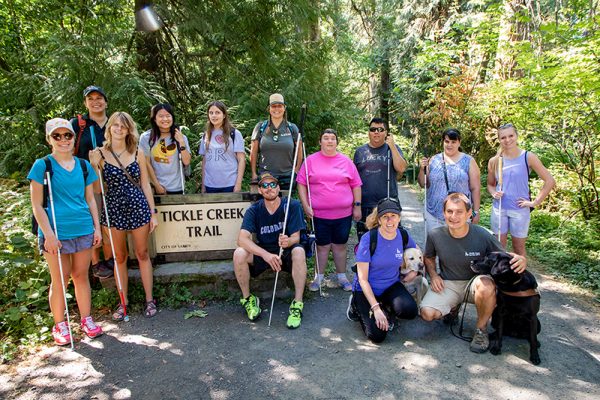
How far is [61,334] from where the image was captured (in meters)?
3.68

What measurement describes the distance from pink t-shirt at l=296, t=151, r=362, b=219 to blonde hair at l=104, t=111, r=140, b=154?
6.06ft

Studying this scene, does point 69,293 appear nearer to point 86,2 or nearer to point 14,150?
point 14,150

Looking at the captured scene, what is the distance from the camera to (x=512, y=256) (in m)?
3.34

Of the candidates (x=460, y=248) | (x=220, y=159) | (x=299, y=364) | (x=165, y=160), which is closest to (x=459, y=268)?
(x=460, y=248)

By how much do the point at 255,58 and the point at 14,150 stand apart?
390cm

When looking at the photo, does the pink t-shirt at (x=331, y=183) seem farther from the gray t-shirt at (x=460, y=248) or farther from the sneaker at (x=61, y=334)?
the sneaker at (x=61, y=334)

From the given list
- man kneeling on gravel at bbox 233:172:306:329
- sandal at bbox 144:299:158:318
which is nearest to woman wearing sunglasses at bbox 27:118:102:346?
sandal at bbox 144:299:158:318

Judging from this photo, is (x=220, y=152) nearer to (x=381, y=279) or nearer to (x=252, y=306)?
(x=252, y=306)

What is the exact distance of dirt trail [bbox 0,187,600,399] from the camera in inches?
117

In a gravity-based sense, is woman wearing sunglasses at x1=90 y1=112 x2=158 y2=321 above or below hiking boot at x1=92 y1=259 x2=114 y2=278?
above

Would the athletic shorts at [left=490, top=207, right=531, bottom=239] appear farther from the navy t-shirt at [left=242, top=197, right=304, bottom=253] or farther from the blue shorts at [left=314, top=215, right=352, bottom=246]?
the navy t-shirt at [left=242, top=197, right=304, bottom=253]

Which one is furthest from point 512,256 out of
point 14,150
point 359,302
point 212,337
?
point 14,150

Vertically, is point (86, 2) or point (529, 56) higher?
point (86, 2)

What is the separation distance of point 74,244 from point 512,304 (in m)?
3.93
